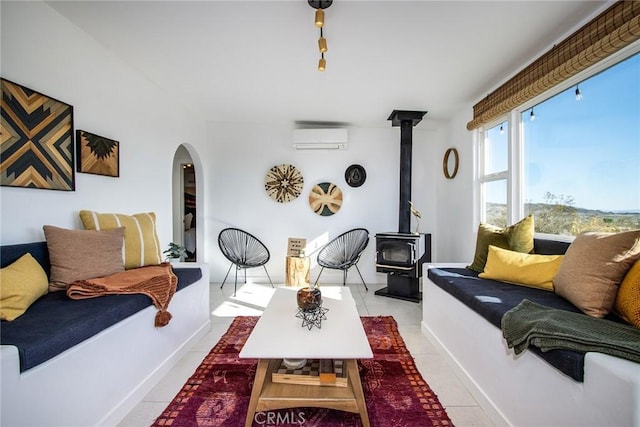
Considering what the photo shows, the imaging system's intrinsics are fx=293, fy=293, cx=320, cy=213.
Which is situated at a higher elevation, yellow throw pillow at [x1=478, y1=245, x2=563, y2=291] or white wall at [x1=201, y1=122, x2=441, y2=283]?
white wall at [x1=201, y1=122, x2=441, y2=283]

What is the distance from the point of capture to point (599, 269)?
1508mm

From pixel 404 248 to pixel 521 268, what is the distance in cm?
166

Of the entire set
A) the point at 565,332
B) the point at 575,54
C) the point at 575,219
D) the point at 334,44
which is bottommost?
the point at 565,332

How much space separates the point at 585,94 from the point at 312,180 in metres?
3.18

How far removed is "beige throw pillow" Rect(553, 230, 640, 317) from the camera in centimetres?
145

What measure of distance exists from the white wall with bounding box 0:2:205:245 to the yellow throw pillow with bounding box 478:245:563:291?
10.4 ft

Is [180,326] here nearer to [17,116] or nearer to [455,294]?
[17,116]

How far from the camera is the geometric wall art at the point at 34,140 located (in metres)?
1.69

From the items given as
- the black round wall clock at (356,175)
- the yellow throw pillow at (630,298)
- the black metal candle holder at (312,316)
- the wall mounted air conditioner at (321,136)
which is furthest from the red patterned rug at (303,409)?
the wall mounted air conditioner at (321,136)

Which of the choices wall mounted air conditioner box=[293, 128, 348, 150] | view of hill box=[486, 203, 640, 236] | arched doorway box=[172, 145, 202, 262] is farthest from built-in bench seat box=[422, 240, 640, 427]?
arched doorway box=[172, 145, 202, 262]

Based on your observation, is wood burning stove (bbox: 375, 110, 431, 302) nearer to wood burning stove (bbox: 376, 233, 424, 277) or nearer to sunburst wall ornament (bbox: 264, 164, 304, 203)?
wood burning stove (bbox: 376, 233, 424, 277)

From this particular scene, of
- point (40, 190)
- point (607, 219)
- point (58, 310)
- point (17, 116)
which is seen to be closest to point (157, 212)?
point (40, 190)

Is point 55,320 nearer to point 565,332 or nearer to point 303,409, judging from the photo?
point 303,409

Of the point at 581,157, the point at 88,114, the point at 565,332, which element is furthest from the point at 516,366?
the point at 88,114
